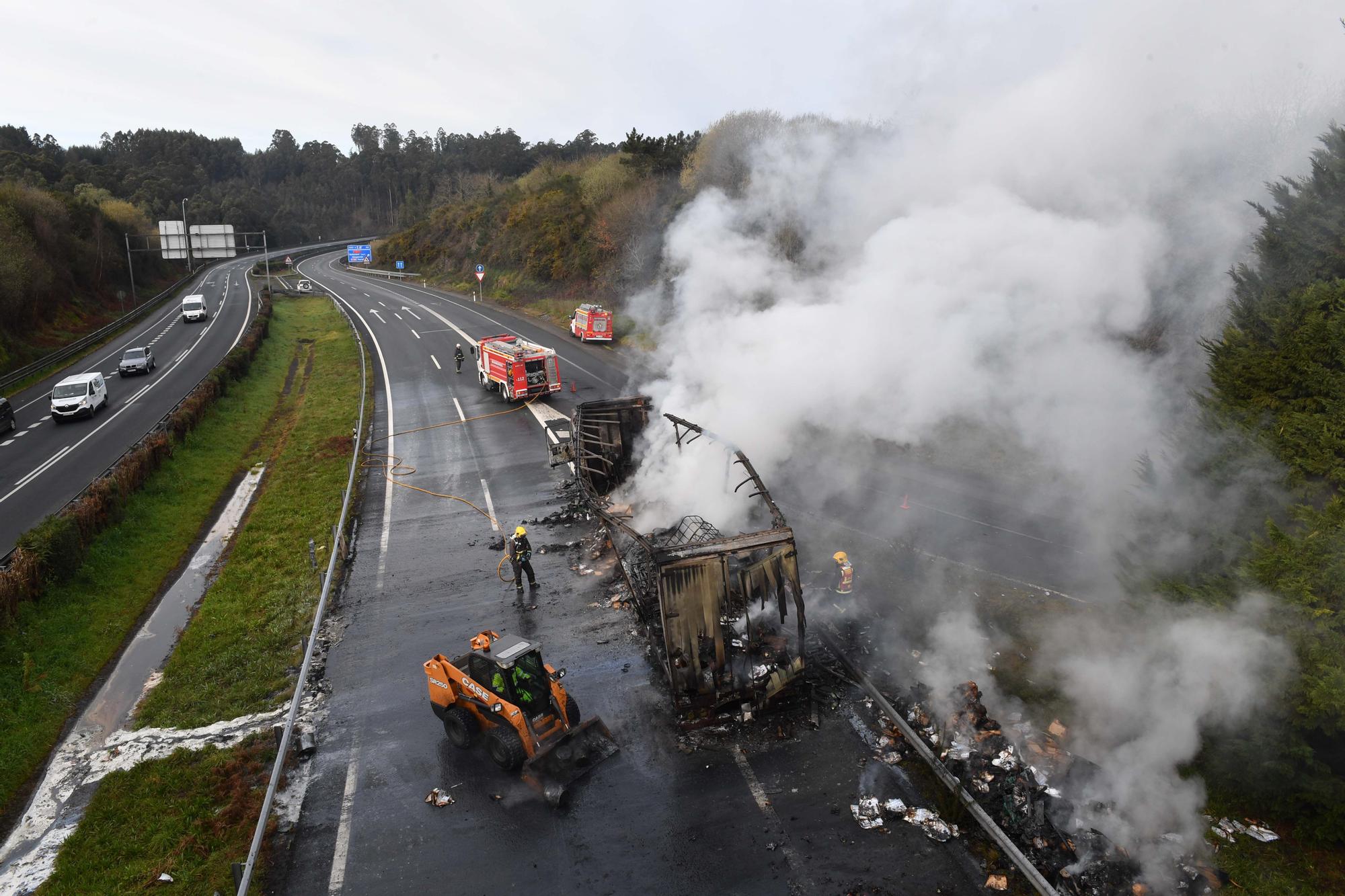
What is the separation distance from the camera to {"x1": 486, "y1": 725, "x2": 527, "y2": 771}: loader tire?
9.51m

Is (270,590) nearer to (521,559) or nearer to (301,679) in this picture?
(301,679)

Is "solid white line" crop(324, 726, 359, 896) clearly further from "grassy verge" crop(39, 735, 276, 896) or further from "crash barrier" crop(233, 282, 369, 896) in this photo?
"grassy verge" crop(39, 735, 276, 896)

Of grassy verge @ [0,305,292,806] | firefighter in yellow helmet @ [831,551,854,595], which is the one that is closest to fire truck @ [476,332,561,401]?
grassy verge @ [0,305,292,806]

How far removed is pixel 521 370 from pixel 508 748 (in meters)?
19.3

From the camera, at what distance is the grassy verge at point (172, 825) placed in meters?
8.41

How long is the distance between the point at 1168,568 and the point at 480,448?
18287 mm

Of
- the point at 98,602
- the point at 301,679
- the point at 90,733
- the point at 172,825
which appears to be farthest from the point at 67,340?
the point at 172,825

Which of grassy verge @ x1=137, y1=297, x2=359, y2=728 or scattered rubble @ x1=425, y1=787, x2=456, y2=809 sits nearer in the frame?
scattered rubble @ x1=425, y1=787, x2=456, y2=809

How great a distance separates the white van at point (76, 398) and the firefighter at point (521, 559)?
23256mm

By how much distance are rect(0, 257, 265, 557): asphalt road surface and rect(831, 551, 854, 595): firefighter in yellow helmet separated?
60.4 ft

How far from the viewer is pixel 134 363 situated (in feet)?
116

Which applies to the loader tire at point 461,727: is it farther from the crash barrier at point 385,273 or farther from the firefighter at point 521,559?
the crash barrier at point 385,273

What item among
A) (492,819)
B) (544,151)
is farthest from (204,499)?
(544,151)

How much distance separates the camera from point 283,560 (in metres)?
16.4
